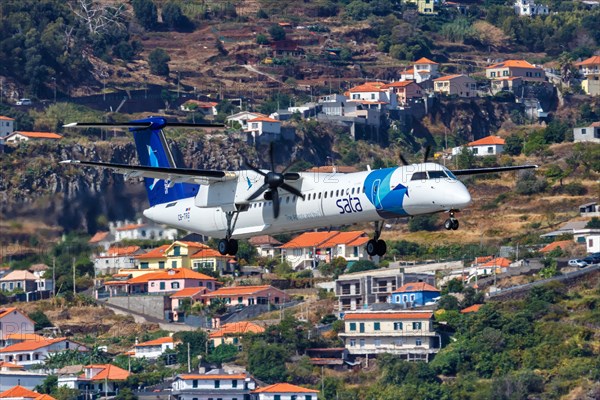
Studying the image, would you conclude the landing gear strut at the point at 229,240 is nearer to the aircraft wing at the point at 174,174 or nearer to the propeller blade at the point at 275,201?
the aircraft wing at the point at 174,174

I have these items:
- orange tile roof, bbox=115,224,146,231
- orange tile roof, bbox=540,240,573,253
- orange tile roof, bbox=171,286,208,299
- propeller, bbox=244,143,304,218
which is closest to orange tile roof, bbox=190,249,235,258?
orange tile roof, bbox=171,286,208,299

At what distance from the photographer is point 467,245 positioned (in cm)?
17150

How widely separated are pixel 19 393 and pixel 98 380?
5843 millimetres

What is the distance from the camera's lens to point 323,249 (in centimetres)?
17788

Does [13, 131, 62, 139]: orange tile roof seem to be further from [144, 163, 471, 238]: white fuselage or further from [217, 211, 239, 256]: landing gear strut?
[217, 211, 239, 256]: landing gear strut

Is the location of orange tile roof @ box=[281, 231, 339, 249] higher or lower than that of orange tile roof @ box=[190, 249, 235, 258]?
higher

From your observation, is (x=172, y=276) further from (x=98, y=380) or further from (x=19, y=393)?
(x=19, y=393)

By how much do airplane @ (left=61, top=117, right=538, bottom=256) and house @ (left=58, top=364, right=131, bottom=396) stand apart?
61.3 meters

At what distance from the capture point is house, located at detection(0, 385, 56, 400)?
5369 inches

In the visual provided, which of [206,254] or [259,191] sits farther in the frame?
[206,254]

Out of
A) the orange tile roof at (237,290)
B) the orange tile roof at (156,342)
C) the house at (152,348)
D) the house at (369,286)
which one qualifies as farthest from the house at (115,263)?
the house at (152,348)

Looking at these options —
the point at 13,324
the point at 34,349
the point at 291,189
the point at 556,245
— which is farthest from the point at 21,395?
the point at 291,189

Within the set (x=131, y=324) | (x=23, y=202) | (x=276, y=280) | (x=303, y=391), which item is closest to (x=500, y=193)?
(x=276, y=280)

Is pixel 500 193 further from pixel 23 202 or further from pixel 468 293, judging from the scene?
pixel 23 202
